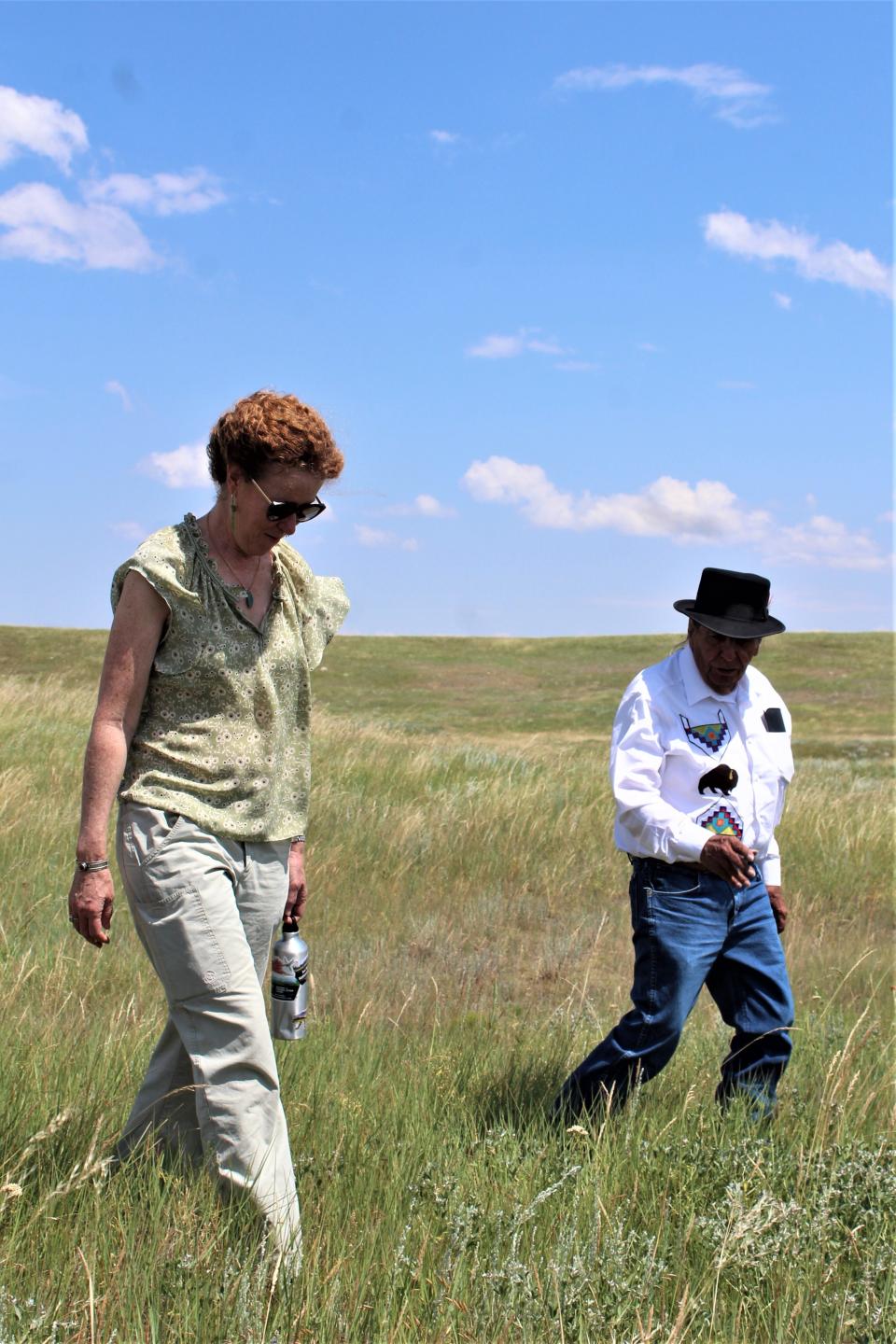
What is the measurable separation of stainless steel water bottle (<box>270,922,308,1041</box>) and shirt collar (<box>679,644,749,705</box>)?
1.51 metres

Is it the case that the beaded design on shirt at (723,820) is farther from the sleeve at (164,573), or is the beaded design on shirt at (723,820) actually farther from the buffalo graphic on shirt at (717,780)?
the sleeve at (164,573)

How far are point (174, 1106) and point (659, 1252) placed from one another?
52.5 inches

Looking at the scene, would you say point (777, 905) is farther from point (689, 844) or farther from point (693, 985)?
point (689, 844)

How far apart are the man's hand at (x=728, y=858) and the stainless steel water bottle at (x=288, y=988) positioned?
1227 millimetres

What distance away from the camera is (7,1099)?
3711 millimetres

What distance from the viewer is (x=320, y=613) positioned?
3814mm

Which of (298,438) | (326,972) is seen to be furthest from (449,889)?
(298,438)

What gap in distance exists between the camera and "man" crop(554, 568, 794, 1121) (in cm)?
402

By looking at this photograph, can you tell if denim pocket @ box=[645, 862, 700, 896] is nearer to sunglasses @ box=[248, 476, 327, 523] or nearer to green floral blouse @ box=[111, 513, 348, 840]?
green floral blouse @ box=[111, 513, 348, 840]

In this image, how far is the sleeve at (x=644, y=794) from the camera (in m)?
3.97

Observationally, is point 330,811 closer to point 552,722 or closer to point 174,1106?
point 174,1106

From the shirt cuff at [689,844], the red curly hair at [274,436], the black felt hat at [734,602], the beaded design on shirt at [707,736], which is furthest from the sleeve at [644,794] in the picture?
the red curly hair at [274,436]

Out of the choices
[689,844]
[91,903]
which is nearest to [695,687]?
[689,844]

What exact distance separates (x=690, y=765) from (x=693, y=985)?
68 centimetres
